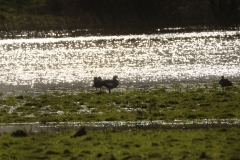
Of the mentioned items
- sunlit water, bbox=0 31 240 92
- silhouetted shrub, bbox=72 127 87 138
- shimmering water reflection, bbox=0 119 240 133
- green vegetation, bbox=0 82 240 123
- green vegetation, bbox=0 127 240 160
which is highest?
sunlit water, bbox=0 31 240 92

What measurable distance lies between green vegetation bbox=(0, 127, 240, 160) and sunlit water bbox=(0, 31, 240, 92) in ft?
73.0

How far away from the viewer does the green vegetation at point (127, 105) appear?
2806cm

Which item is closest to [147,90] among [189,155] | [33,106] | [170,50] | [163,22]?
[33,106]

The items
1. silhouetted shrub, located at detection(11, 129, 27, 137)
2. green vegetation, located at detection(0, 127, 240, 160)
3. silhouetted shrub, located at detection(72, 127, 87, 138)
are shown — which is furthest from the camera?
silhouetted shrub, located at detection(11, 129, 27, 137)

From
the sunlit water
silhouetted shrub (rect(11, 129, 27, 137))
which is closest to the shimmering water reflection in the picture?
silhouetted shrub (rect(11, 129, 27, 137))

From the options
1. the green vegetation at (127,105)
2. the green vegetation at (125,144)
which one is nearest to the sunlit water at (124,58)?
the green vegetation at (127,105)

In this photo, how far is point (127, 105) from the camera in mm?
32000

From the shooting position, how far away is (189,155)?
18562mm

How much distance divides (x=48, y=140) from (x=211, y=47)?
5993 centimetres

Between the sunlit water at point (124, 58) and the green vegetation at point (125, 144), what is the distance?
73.0 ft

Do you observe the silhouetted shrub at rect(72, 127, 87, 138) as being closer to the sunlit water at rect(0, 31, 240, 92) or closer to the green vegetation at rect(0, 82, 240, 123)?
the green vegetation at rect(0, 82, 240, 123)

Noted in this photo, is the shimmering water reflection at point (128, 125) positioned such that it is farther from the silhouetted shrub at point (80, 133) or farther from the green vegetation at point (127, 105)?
the silhouetted shrub at point (80, 133)

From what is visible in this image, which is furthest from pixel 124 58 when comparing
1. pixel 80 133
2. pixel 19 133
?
pixel 80 133

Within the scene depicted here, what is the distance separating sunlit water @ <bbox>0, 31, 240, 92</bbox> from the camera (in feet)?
165
